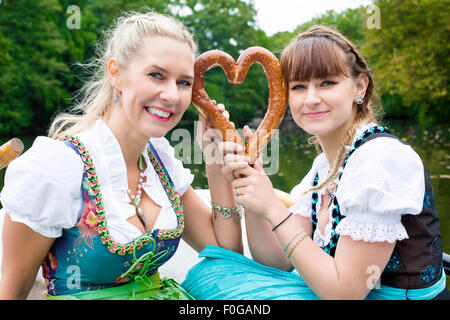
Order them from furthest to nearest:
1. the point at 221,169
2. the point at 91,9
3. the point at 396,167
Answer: the point at 91,9 < the point at 221,169 < the point at 396,167

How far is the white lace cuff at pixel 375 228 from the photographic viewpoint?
1691mm

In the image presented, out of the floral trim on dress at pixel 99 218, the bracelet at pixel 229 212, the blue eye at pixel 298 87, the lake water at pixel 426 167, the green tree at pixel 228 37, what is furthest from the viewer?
the green tree at pixel 228 37

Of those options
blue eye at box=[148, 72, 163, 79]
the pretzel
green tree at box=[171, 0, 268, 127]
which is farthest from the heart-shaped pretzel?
green tree at box=[171, 0, 268, 127]

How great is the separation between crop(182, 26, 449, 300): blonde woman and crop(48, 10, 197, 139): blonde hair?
22.1 inches

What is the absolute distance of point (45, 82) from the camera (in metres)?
22.8

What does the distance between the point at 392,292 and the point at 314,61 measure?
105 cm

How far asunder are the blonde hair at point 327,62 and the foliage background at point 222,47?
15703 millimetres

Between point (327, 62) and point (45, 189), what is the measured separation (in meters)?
1.30

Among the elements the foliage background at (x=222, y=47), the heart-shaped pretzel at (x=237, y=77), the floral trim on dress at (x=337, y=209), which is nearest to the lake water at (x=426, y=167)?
the heart-shaped pretzel at (x=237, y=77)

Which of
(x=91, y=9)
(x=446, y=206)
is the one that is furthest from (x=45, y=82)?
(x=446, y=206)

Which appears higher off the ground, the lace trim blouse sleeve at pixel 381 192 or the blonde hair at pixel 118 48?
the blonde hair at pixel 118 48

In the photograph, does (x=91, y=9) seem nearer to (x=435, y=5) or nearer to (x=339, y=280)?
(x=435, y=5)

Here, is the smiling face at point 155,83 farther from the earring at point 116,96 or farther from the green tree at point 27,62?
the green tree at point 27,62

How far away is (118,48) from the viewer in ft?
6.65
